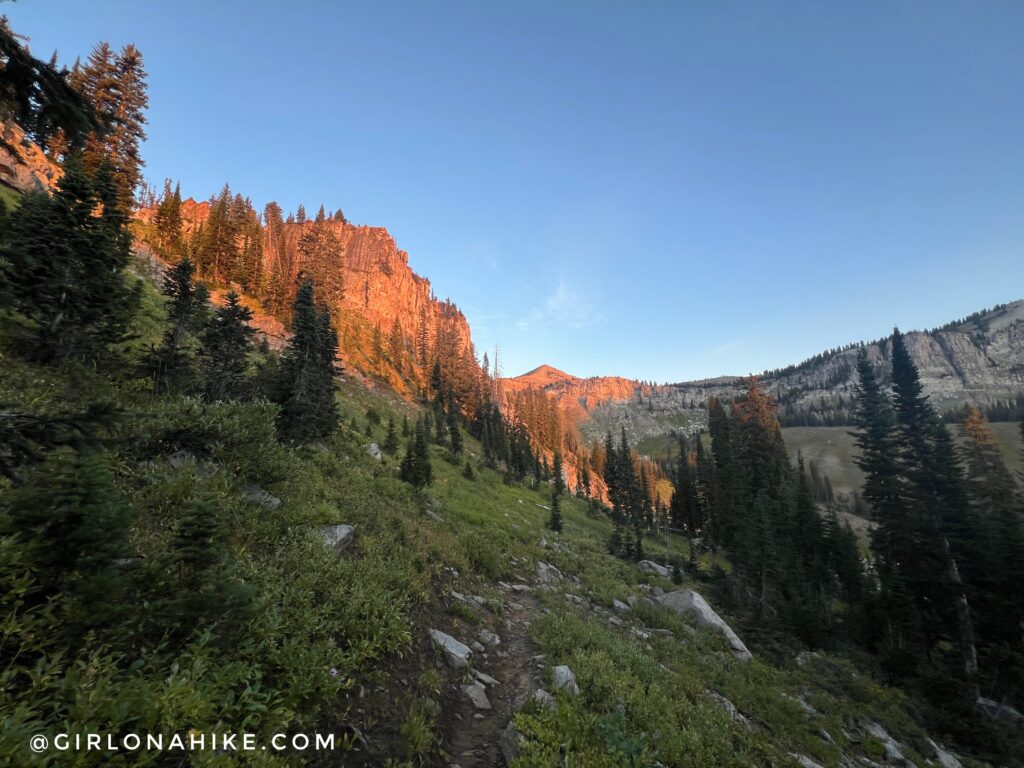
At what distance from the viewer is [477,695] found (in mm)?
8164

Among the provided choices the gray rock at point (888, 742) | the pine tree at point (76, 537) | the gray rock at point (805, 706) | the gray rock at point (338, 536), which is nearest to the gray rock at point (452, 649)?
the gray rock at point (338, 536)

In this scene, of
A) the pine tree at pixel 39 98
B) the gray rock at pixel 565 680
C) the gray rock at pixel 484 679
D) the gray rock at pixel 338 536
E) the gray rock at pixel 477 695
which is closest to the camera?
the pine tree at pixel 39 98

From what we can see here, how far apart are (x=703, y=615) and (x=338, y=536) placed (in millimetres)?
18086

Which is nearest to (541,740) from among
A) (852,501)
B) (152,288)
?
(152,288)

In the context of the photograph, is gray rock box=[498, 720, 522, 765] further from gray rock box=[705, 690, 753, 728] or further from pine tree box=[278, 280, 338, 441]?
pine tree box=[278, 280, 338, 441]

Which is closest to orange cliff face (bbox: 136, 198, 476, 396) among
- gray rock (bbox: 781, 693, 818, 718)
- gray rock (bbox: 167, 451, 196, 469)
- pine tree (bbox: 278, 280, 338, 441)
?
pine tree (bbox: 278, 280, 338, 441)

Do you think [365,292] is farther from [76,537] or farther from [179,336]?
[76,537]

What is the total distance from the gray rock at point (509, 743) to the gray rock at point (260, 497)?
7.51m

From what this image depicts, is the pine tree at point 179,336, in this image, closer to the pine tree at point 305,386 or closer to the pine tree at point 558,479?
the pine tree at point 305,386

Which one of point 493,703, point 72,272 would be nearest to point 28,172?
point 72,272

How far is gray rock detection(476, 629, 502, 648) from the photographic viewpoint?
10.6 m

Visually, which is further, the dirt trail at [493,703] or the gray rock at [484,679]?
the gray rock at [484,679]

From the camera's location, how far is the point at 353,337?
266ft

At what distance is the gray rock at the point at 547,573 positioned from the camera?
18.7 m
